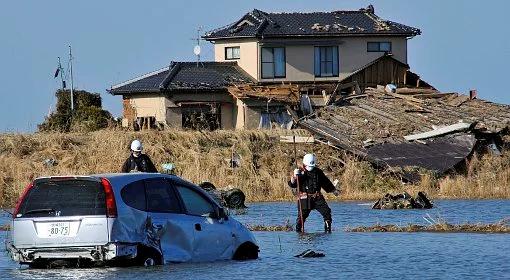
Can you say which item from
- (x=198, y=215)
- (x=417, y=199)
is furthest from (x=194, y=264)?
(x=417, y=199)

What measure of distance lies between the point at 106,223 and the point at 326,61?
175ft

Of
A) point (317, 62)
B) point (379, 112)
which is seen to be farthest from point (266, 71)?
point (379, 112)

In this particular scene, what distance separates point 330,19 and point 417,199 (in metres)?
38.0

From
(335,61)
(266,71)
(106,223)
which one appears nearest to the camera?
(106,223)

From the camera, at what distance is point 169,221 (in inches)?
718

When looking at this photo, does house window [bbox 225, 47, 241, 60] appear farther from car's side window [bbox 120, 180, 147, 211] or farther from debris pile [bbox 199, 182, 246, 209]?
car's side window [bbox 120, 180, 147, 211]

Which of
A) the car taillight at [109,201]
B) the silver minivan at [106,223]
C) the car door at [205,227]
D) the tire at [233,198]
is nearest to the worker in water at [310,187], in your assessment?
the car door at [205,227]

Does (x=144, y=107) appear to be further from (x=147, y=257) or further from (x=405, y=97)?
(x=147, y=257)

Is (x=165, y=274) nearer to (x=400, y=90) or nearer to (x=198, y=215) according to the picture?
(x=198, y=215)

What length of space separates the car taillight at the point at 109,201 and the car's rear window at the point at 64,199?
0.05 metres

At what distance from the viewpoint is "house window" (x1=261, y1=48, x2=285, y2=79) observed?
2741 inches

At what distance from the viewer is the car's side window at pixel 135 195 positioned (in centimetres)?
1788

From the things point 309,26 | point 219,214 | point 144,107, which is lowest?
point 219,214

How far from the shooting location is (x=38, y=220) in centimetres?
1783
